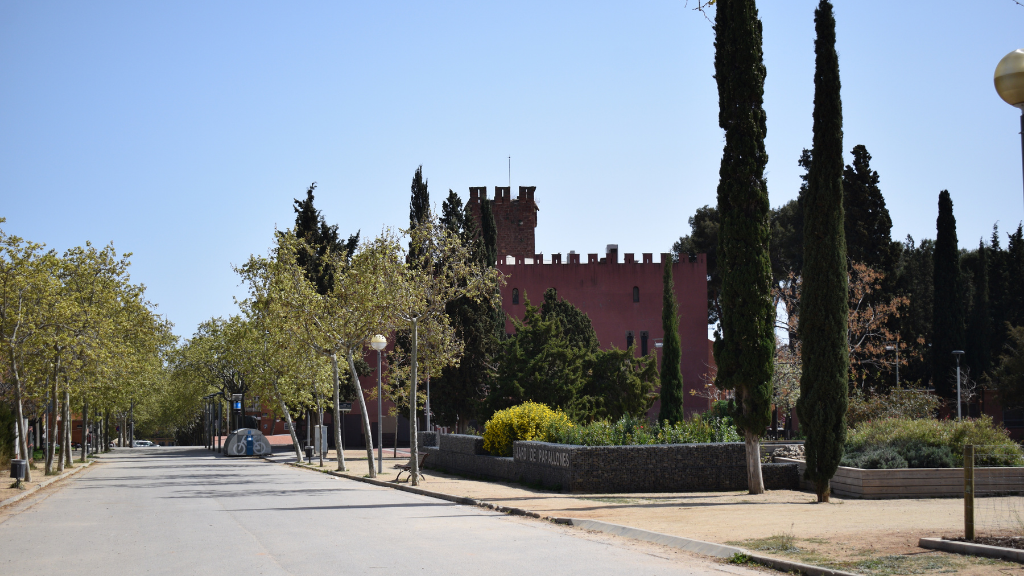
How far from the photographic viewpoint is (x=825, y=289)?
1791 cm

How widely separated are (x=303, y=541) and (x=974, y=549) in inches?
319

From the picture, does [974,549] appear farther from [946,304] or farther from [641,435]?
[946,304]

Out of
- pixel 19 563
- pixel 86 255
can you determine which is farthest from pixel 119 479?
pixel 19 563

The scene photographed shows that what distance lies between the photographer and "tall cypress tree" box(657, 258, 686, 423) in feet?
132

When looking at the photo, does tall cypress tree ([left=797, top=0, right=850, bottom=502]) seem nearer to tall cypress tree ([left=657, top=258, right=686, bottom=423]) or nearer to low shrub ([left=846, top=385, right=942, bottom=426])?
low shrub ([left=846, top=385, right=942, bottom=426])

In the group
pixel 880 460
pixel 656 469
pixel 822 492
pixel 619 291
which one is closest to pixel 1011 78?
pixel 822 492

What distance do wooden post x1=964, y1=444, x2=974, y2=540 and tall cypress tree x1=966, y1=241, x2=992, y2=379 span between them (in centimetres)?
4826

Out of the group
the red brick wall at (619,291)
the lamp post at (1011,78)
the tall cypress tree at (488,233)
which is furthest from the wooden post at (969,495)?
the red brick wall at (619,291)

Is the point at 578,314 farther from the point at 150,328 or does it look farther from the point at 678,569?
the point at 678,569

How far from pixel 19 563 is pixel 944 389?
51669 mm

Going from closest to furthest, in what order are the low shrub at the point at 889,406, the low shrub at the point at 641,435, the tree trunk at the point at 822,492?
the tree trunk at the point at 822,492
the low shrub at the point at 641,435
the low shrub at the point at 889,406

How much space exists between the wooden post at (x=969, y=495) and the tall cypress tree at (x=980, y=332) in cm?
4826

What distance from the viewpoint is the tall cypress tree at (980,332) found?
54844 millimetres

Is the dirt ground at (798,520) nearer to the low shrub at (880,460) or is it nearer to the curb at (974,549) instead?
the curb at (974,549)
